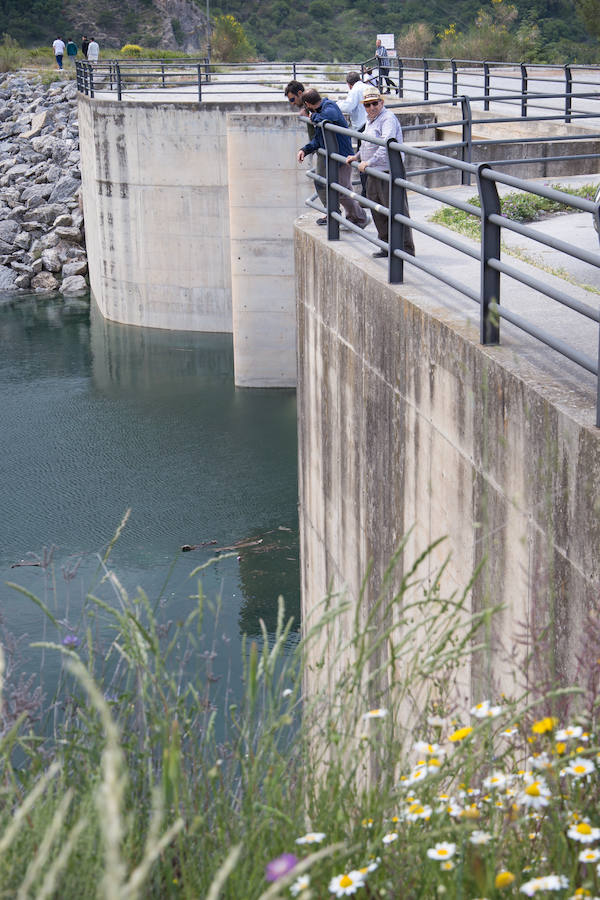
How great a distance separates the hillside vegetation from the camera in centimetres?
7162

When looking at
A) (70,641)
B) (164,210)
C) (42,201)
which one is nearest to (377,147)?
(70,641)

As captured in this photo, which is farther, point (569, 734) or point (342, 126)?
point (342, 126)

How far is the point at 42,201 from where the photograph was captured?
33938mm

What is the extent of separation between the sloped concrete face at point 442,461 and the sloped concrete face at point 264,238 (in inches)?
A: 475

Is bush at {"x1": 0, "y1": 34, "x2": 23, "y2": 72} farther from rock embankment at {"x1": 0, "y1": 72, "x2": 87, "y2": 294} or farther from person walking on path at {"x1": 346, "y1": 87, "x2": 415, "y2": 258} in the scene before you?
person walking on path at {"x1": 346, "y1": 87, "x2": 415, "y2": 258}

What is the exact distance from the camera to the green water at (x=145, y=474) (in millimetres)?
12828

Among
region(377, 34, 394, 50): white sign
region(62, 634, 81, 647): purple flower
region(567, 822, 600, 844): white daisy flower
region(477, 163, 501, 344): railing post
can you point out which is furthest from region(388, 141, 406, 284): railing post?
region(377, 34, 394, 50): white sign

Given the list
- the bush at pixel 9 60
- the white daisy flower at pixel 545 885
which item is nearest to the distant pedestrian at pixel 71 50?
the bush at pixel 9 60

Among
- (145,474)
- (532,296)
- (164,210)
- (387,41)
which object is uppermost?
(387,41)

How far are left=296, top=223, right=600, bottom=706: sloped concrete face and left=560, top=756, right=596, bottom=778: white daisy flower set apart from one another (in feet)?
0.77

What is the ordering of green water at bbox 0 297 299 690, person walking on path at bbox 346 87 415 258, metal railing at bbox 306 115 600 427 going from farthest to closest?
green water at bbox 0 297 299 690 < person walking on path at bbox 346 87 415 258 < metal railing at bbox 306 115 600 427

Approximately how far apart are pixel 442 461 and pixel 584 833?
10.2 ft

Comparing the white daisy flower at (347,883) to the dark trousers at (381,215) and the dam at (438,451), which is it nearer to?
the dam at (438,451)

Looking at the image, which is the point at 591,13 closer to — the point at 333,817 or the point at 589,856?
the point at 333,817
